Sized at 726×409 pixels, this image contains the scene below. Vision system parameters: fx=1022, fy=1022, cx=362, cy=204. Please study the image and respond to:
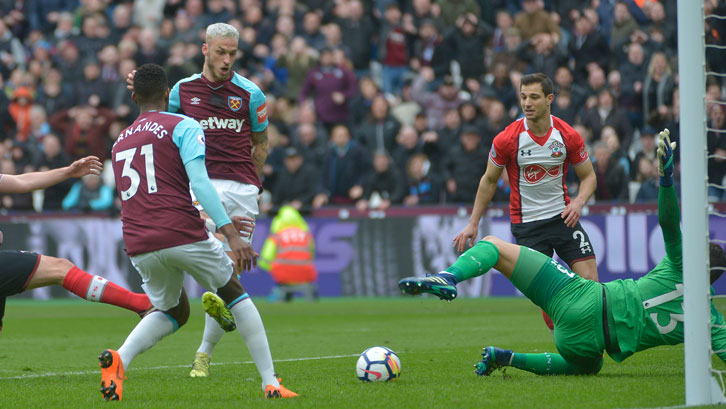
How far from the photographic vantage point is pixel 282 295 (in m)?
17.7

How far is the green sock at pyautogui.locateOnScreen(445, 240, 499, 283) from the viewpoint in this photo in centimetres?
641

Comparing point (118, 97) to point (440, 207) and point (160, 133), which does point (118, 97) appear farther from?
point (160, 133)

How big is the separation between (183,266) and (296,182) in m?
12.4

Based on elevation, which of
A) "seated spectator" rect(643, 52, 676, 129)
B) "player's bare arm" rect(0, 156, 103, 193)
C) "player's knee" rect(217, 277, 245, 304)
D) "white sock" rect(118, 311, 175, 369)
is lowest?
"white sock" rect(118, 311, 175, 369)

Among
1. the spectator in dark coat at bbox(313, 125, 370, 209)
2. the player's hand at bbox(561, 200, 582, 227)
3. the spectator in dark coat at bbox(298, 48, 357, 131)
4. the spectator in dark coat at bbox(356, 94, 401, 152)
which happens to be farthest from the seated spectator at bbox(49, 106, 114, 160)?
the player's hand at bbox(561, 200, 582, 227)

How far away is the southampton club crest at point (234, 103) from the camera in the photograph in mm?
8055

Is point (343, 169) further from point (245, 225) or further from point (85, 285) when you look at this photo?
point (85, 285)

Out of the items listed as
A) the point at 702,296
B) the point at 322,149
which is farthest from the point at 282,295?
the point at 702,296

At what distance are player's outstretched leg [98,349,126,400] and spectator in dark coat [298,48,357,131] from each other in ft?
45.9

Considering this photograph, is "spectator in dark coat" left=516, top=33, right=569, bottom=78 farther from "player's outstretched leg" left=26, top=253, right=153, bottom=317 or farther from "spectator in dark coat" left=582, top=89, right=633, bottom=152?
"player's outstretched leg" left=26, top=253, right=153, bottom=317

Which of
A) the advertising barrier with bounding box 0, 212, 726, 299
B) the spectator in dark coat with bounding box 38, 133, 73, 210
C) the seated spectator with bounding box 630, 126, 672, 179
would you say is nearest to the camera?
the advertising barrier with bounding box 0, 212, 726, 299

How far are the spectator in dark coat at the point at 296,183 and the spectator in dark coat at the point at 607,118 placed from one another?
495cm

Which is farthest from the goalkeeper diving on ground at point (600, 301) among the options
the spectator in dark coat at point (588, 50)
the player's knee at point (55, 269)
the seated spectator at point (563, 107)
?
the spectator in dark coat at point (588, 50)

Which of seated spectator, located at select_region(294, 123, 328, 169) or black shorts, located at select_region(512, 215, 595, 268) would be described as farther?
seated spectator, located at select_region(294, 123, 328, 169)
